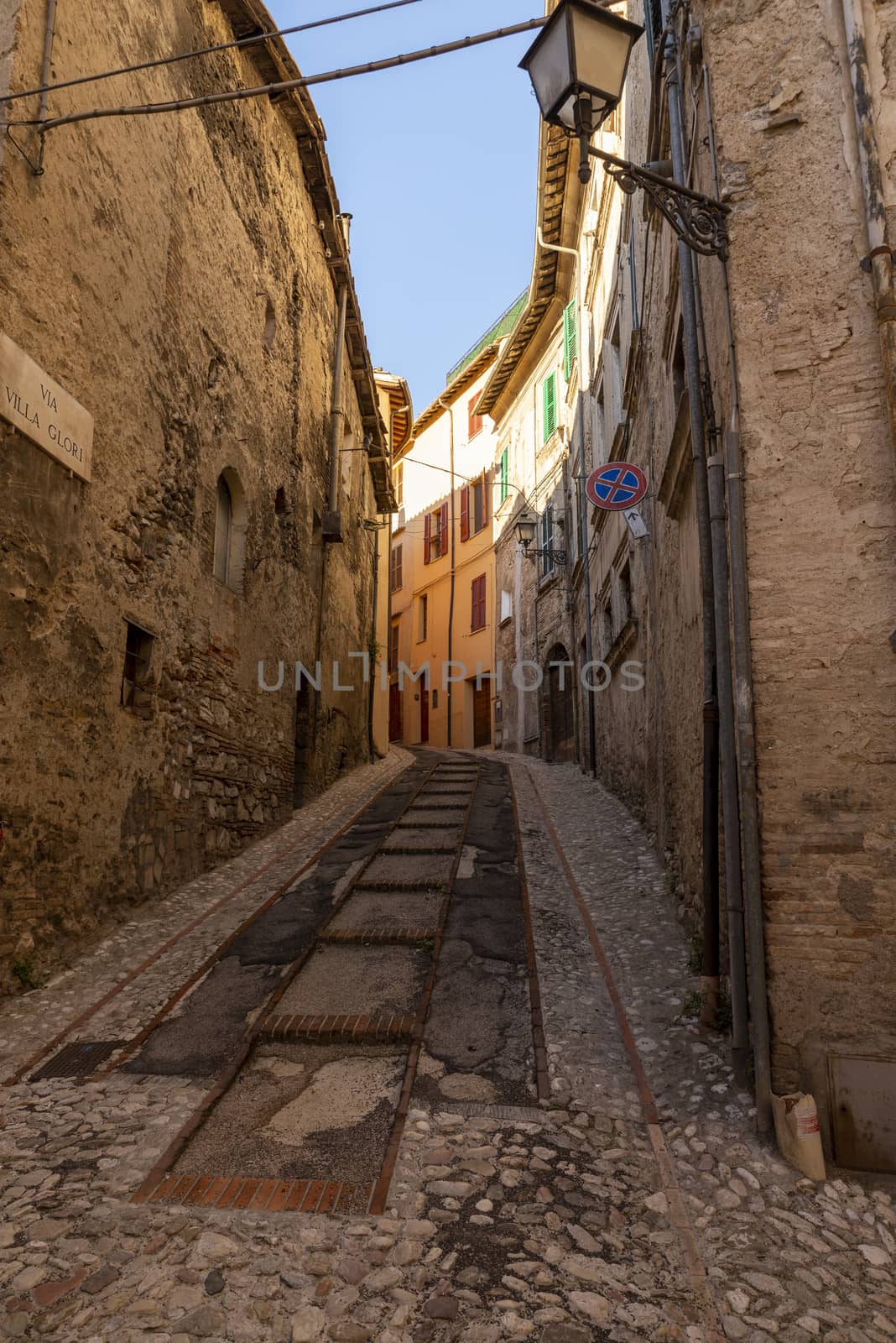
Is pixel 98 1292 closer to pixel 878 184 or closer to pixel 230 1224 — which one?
pixel 230 1224

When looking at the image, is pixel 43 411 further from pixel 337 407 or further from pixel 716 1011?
pixel 337 407

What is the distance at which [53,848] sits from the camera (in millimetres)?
5219

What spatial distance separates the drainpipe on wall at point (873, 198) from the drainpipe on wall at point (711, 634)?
0.91 m

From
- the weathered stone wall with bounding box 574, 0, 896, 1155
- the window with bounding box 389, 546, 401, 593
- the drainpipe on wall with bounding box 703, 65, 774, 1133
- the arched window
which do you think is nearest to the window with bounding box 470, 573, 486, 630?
the window with bounding box 389, 546, 401, 593

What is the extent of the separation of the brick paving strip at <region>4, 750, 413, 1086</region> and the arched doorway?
449cm

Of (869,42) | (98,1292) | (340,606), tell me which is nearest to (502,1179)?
(98,1292)

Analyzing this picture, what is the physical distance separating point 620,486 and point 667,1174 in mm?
5814

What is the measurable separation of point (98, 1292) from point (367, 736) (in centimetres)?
1361

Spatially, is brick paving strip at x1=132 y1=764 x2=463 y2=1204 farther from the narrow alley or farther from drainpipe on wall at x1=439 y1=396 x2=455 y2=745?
drainpipe on wall at x1=439 y1=396 x2=455 y2=745

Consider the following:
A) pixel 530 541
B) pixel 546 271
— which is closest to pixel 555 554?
pixel 530 541

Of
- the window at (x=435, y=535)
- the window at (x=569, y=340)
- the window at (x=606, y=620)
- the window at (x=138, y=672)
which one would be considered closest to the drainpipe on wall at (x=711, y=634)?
the window at (x=138, y=672)

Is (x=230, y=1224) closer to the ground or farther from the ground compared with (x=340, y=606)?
closer to the ground

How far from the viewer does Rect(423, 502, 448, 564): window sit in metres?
26.7

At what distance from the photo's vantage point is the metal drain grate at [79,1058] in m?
3.96
